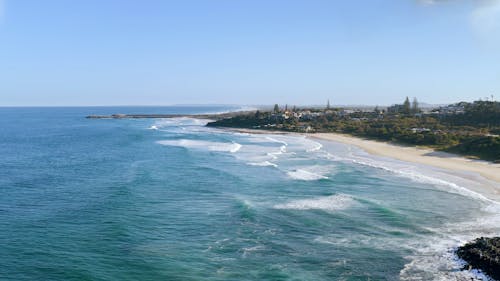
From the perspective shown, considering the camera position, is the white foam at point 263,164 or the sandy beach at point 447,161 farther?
the white foam at point 263,164

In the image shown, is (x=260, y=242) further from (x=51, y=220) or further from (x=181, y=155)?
(x=181, y=155)

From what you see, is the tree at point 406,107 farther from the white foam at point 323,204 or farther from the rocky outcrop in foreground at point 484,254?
the rocky outcrop in foreground at point 484,254

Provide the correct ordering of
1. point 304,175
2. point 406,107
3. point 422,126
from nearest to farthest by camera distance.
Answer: point 304,175
point 422,126
point 406,107

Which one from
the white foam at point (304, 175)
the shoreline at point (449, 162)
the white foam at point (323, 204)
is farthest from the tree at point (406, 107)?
the white foam at point (323, 204)

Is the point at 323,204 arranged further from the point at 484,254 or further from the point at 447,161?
the point at 447,161

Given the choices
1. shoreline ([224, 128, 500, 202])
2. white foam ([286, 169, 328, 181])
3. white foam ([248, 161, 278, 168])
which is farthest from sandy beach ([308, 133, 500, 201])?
white foam ([248, 161, 278, 168])

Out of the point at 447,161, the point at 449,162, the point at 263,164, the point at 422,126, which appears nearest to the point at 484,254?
the point at 263,164
